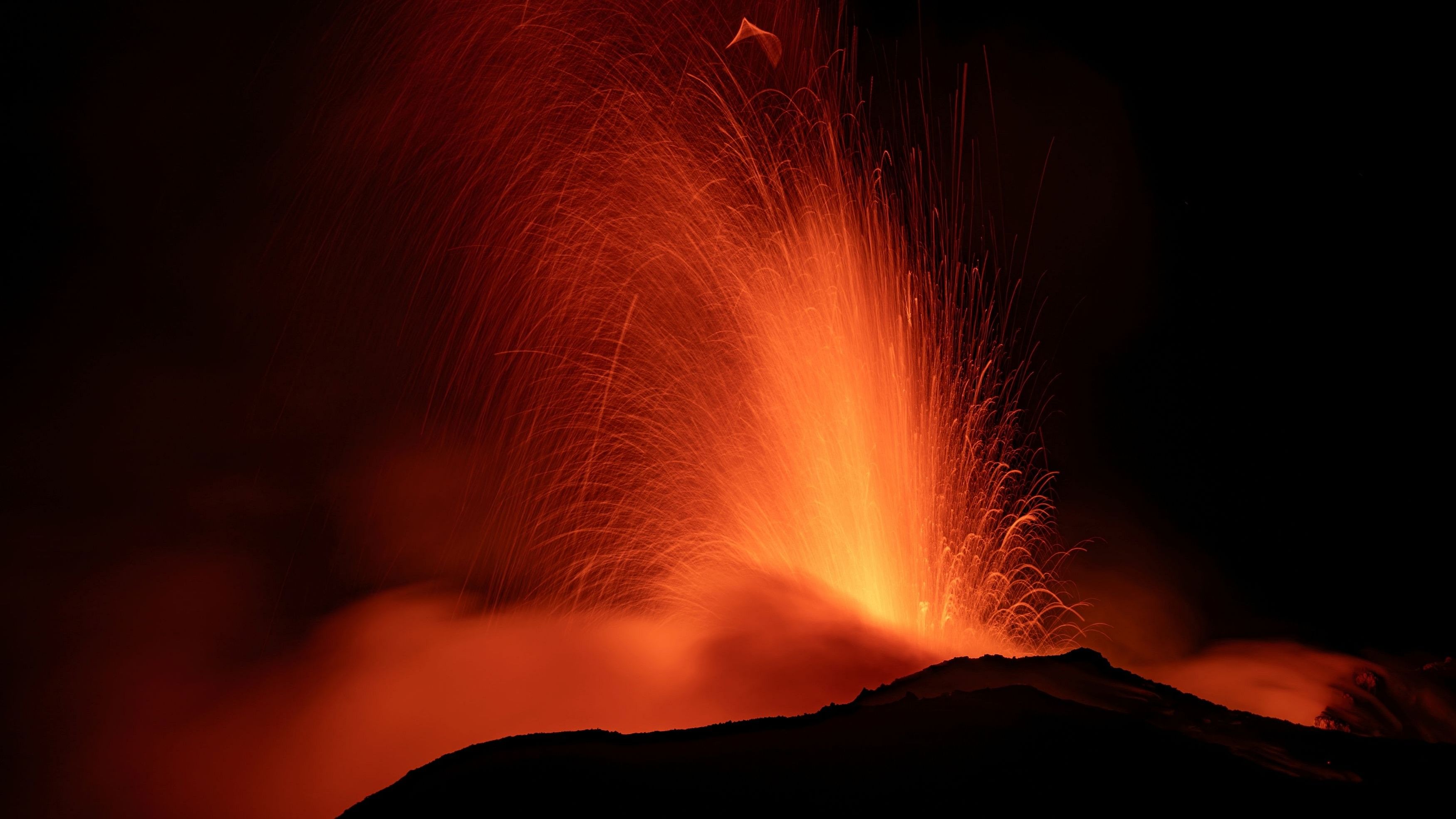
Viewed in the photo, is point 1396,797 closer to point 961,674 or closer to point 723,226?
point 961,674

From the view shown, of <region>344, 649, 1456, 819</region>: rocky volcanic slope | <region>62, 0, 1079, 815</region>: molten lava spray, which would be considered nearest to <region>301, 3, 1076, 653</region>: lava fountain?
<region>62, 0, 1079, 815</region>: molten lava spray

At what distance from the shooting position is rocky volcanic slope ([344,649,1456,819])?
258 cm

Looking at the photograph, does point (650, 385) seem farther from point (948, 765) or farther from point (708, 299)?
point (948, 765)

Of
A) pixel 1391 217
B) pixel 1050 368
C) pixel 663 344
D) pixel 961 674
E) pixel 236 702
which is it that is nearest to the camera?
pixel 961 674

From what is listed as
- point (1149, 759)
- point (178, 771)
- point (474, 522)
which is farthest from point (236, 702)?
point (1149, 759)

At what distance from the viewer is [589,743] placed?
2.94m

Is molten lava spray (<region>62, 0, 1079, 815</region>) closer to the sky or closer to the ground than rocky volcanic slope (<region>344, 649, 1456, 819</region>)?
closer to the sky

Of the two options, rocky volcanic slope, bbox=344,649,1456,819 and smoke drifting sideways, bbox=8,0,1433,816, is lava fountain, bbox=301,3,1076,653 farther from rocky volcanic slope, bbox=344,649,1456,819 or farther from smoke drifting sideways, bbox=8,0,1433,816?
rocky volcanic slope, bbox=344,649,1456,819

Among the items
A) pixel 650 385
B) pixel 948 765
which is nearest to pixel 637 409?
pixel 650 385

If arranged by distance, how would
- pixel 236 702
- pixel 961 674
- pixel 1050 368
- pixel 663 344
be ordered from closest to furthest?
pixel 961 674 → pixel 236 702 → pixel 663 344 → pixel 1050 368

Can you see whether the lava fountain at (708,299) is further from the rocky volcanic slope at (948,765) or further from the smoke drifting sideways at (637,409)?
the rocky volcanic slope at (948,765)

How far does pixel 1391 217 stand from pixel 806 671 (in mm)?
12077

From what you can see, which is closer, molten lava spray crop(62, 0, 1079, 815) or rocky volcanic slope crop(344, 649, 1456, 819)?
rocky volcanic slope crop(344, 649, 1456, 819)

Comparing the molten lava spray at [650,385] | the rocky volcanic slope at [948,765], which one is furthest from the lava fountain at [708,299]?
the rocky volcanic slope at [948,765]
